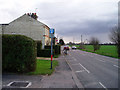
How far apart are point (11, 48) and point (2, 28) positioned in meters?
20.4

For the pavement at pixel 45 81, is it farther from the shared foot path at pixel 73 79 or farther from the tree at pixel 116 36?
the tree at pixel 116 36

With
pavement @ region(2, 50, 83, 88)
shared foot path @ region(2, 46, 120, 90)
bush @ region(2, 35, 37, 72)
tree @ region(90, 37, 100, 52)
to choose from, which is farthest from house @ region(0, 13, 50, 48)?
tree @ region(90, 37, 100, 52)

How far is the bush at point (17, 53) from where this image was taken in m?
7.19

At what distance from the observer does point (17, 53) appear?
725cm

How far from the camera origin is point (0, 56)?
7.34 metres

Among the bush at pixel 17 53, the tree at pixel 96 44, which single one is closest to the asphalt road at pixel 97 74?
the bush at pixel 17 53

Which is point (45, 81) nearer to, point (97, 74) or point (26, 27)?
point (97, 74)

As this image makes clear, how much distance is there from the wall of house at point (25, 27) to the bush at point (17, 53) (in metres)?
16.8

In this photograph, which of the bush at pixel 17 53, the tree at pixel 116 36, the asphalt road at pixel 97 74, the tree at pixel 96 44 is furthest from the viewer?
the tree at pixel 96 44

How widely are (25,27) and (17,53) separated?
1829 cm

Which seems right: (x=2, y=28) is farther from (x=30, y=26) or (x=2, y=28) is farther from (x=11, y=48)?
(x=11, y=48)

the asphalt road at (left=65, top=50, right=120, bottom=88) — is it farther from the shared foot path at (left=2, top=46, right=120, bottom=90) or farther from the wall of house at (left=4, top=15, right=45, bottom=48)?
the wall of house at (left=4, top=15, right=45, bottom=48)

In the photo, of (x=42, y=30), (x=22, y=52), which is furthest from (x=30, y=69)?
(x=42, y=30)

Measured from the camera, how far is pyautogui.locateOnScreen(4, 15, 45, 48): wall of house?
24188mm
